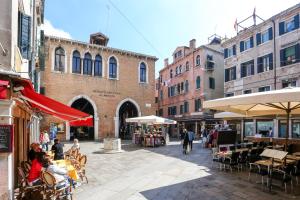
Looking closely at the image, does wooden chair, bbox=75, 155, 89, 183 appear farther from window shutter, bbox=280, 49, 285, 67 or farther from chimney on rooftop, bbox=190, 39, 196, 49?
chimney on rooftop, bbox=190, 39, 196, 49

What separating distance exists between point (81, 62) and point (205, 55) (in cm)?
1406

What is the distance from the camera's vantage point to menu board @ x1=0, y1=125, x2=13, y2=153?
5219 mm

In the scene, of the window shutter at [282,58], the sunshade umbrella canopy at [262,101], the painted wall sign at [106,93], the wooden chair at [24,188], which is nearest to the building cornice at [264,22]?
the window shutter at [282,58]

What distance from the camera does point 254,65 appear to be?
79.3 ft

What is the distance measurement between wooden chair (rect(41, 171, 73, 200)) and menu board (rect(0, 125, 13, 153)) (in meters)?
1.12

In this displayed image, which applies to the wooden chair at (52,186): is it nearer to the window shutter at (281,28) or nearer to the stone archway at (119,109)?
the window shutter at (281,28)

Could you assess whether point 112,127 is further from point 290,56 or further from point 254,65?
point 290,56

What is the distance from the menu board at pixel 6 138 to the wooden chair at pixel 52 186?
112 cm

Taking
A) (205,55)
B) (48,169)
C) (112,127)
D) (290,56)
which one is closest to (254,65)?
(290,56)

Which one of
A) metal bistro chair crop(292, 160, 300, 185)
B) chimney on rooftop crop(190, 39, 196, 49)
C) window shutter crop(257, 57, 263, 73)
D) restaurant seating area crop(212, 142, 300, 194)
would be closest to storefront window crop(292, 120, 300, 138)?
window shutter crop(257, 57, 263, 73)

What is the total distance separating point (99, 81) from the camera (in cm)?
2708

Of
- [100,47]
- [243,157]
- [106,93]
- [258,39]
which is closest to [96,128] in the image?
[106,93]

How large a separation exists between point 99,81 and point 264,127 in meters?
15.8

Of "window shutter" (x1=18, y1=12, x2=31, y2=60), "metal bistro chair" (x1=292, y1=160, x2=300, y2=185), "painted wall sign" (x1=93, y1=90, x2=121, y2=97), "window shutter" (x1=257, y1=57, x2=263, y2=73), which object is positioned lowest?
"metal bistro chair" (x1=292, y1=160, x2=300, y2=185)
